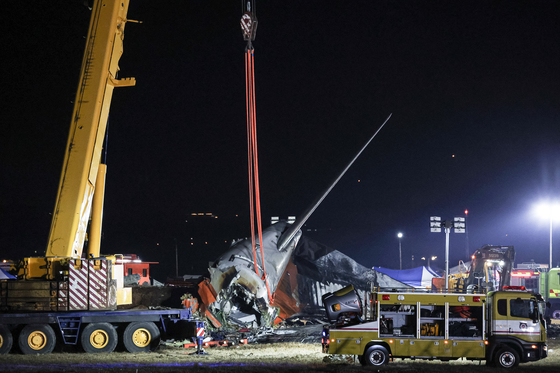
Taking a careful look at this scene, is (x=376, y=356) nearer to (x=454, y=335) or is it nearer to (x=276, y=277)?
(x=454, y=335)

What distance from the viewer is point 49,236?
15.9 metres

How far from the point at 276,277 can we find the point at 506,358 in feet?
55.7

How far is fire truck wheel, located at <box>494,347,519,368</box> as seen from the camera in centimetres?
1397

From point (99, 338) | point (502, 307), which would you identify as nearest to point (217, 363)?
point (99, 338)

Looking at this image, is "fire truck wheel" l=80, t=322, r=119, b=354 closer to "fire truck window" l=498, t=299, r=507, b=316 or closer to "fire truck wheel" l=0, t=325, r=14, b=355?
"fire truck wheel" l=0, t=325, r=14, b=355

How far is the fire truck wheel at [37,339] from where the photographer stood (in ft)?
51.7

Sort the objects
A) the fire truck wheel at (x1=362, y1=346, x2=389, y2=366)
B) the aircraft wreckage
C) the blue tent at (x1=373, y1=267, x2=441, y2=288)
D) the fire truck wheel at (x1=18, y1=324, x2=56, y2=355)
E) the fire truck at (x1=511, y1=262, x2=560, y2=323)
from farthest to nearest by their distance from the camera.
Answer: the blue tent at (x1=373, y1=267, x2=441, y2=288), the fire truck at (x1=511, y1=262, x2=560, y2=323), the aircraft wreckage, the fire truck wheel at (x1=18, y1=324, x2=56, y2=355), the fire truck wheel at (x1=362, y1=346, x2=389, y2=366)

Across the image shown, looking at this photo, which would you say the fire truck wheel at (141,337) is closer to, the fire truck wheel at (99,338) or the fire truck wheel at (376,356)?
the fire truck wheel at (99,338)

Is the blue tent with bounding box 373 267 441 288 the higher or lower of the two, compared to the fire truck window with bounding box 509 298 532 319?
lower

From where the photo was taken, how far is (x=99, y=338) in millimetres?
16250

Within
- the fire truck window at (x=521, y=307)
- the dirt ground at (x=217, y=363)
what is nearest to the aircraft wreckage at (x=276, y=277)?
the dirt ground at (x=217, y=363)

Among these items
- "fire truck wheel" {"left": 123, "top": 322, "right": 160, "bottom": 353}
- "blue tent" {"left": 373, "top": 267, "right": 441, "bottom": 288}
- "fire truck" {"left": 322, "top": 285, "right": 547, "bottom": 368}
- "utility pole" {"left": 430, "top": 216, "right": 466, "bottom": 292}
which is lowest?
"blue tent" {"left": 373, "top": 267, "right": 441, "bottom": 288}

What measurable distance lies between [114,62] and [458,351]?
1390 cm

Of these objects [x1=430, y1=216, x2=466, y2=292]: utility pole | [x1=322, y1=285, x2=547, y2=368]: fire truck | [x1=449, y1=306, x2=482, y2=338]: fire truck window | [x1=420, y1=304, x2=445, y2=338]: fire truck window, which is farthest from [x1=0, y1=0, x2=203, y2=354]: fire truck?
[x1=430, y1=216, x2=466, y2=292]: utility pole
